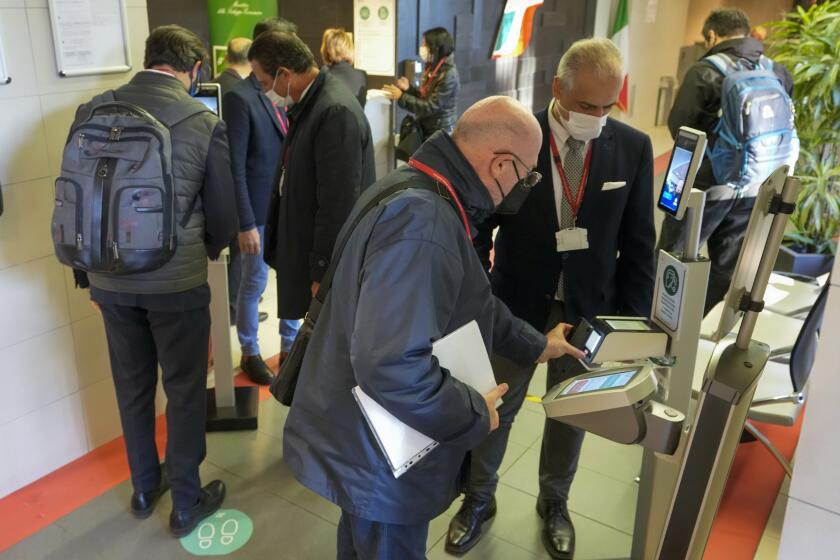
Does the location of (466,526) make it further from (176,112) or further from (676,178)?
(176,112)

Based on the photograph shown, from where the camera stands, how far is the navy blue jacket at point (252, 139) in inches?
127

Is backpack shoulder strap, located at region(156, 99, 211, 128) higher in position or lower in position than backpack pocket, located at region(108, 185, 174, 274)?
higher

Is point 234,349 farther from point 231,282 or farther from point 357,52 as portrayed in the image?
point 357,52

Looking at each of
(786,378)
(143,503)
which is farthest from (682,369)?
(143,503)

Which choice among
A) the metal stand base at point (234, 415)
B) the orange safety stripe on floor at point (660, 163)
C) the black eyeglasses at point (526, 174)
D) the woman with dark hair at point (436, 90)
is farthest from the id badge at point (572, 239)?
the orange safety stripe on floor at point (660, 163)

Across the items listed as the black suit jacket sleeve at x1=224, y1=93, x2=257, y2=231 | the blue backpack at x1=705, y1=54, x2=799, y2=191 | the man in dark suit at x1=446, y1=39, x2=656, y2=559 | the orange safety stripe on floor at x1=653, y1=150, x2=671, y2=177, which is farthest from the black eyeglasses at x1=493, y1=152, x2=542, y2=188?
the orange safety stripe on floor at x1=653, y1=150, x2=671, y2=177

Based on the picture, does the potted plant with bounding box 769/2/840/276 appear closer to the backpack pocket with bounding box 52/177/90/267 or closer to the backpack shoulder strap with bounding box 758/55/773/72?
the backpack shoulder strap with bounding box 758/55/773/72

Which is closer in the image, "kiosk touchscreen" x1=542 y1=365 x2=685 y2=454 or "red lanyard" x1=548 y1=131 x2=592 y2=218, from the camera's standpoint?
"kiosk touchscreen" x1=542 y1=365 x2=685 y2=454

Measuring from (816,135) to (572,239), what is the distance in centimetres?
310

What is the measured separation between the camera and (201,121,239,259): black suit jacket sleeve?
7.39 feet

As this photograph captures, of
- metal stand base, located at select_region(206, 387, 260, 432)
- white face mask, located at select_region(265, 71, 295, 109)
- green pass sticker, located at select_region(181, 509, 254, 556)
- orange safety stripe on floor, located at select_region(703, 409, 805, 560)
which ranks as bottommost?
orange safety stripe on floor, located at select_region(703, 409, 805, 560)

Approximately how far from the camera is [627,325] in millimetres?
1668

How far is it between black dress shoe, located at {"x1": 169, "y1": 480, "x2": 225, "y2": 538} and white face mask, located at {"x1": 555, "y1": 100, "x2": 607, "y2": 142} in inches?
68.1

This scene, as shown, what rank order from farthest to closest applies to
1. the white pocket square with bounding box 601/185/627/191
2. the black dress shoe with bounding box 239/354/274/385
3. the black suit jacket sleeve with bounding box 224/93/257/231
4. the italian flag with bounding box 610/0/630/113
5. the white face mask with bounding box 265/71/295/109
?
the italian flag with bounding box 610/0/630/113 → the black dress shoe with bounding box 239/354/274/385 → the black suit jacket sleeve with bounding box 224/93/257/231 → the white face mask with bounding box 265/71/295/109 → the white pocket square with bounding box 601/185/627/191
